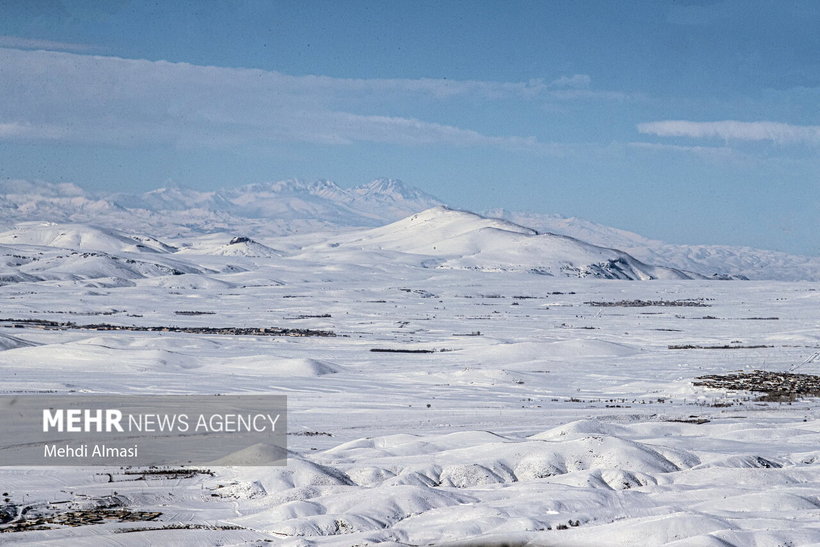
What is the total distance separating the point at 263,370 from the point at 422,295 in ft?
295

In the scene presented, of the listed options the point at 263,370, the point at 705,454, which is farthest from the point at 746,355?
the point at 705,454

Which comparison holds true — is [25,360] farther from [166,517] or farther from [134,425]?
[166,517]

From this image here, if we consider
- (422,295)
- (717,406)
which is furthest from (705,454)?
(422,295)

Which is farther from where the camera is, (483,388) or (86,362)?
(86,362)

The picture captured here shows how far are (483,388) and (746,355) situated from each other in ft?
80.4

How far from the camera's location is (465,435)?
35.6 meters

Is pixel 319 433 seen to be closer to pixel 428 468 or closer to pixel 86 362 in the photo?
pixel 428 468

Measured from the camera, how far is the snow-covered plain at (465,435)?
24594 mm

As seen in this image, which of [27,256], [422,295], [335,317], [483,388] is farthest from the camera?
[27,256]

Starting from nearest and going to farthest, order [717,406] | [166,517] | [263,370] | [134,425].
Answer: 1. [166,517]
2. [134,425]
3. [717,406]
4. [263,370]

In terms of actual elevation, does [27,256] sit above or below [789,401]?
above

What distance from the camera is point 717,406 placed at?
46531 millimetres

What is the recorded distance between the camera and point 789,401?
47.7 metres

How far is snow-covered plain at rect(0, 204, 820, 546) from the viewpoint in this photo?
2459cm
